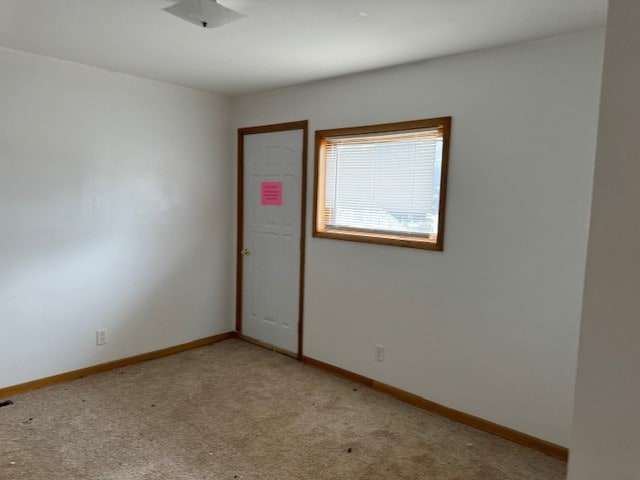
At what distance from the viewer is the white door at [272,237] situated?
3.69 meters

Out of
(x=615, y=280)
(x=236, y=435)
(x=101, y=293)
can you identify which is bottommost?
(x=236, y=435)

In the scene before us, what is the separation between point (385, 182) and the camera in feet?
10.2

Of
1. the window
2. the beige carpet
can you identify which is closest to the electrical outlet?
the beige carpet

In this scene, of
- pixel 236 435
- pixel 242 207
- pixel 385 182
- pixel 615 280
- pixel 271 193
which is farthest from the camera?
pixel 242 207

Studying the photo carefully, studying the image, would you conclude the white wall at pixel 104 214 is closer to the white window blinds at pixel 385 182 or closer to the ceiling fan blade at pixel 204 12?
the white window blinds at pixel 385 182

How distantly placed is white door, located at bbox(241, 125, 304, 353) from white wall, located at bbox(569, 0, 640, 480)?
2811 millimetres

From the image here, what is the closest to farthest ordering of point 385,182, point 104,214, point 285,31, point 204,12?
point 204,12, point 285,31, point 385,182, point 104,214

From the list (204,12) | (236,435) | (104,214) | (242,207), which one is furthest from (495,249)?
(104,214)

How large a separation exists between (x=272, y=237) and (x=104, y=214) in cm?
138

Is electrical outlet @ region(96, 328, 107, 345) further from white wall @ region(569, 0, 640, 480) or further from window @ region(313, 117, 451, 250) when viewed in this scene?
white wall @ region(569, 0, 640, 480)

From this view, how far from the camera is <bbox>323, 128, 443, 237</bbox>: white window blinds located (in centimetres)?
286

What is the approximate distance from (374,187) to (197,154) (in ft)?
5.57

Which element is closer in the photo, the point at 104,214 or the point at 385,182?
the point at 385,182

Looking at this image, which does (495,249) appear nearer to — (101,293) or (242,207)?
(242,207)
